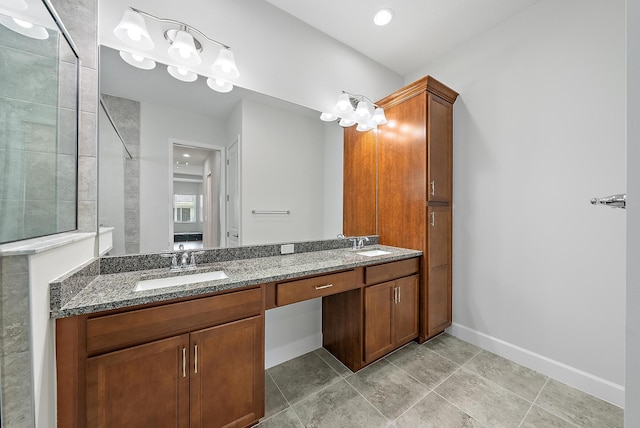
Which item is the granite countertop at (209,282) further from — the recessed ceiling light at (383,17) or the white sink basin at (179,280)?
the recessed ceiling light at (383,17)

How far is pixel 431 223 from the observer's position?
7.14 feet

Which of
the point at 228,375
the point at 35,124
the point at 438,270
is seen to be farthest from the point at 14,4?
the point at 438,270

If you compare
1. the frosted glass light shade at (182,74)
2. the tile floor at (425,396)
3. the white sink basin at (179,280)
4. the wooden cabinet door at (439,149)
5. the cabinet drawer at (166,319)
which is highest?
the frosted glass light shade at (182,74)

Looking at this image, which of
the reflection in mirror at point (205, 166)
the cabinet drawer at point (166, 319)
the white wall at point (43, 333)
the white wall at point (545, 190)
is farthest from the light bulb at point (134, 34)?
the white wall at point (545, 190)

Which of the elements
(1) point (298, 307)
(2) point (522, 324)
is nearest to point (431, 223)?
(2) point (522, 324)

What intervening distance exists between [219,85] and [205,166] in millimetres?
568

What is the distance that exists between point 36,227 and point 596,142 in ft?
10.1

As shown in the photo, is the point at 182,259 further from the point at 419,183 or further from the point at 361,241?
the point at 419,183

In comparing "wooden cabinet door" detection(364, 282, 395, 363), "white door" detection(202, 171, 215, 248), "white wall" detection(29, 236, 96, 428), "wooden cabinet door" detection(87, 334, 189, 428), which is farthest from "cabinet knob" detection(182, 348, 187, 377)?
"wooden cabinet door" detection(364, 282, 395, 363)

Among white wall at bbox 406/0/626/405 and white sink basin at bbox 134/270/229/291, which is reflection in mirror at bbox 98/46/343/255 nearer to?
white sink basin at bbox 134/270/229/291

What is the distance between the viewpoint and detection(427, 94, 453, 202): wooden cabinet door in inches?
84.1

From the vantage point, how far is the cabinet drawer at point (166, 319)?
0.96 m

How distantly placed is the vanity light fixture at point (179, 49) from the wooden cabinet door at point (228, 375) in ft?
5.09

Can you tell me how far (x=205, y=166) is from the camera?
170 centimetres
